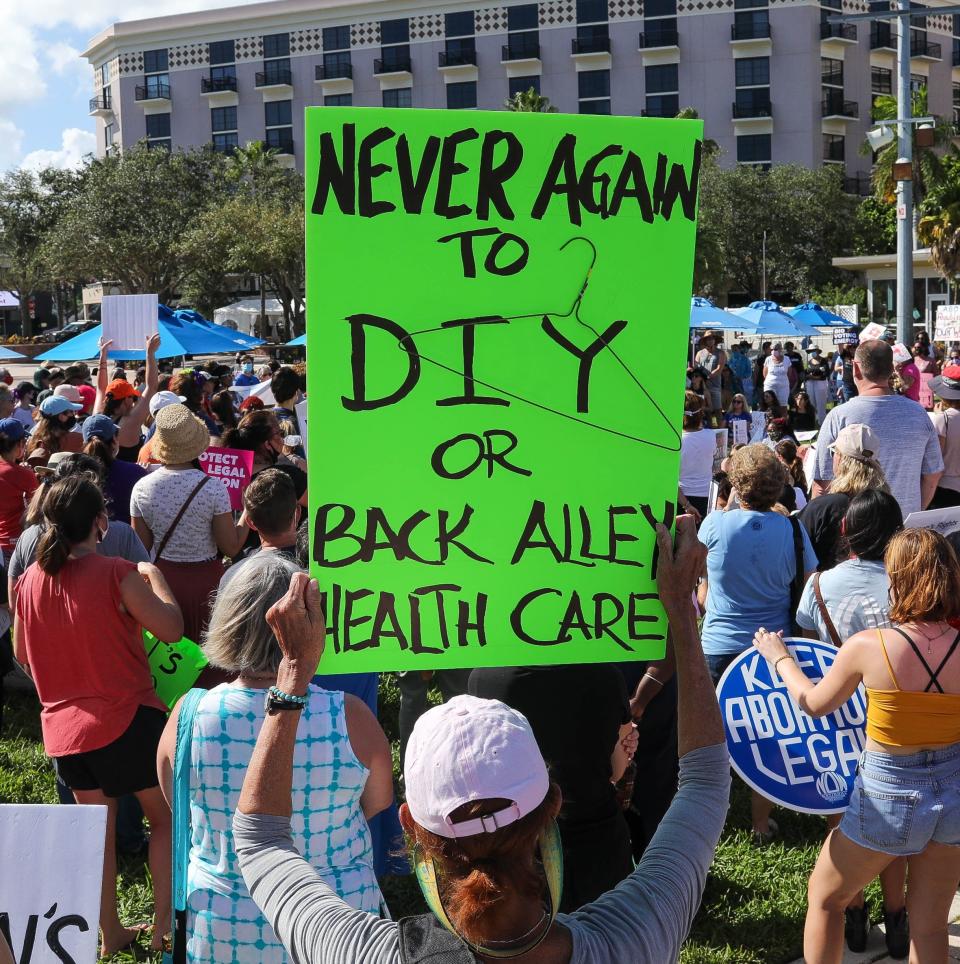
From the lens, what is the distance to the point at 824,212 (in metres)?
51.8

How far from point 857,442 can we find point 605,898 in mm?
4084

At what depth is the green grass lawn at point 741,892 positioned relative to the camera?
4.15m

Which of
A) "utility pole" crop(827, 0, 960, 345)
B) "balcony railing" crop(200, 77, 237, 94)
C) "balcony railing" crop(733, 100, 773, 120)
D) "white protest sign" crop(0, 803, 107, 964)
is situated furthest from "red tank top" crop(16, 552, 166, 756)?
"balcony railing" crop(200, 77, 237, 94)

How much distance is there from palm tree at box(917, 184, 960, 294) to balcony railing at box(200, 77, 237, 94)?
43743 mm

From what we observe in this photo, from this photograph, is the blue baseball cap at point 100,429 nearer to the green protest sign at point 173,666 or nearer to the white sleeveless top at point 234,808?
the green protest sign at point 173,666

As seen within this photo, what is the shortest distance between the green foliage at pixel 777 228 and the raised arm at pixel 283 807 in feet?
164

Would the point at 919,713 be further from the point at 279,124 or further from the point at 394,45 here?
the point at 279,124

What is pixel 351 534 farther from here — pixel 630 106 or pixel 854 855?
pixel 630 106

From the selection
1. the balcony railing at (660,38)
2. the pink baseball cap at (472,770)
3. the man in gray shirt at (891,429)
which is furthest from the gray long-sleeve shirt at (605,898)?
the balcony railing at (660,38)

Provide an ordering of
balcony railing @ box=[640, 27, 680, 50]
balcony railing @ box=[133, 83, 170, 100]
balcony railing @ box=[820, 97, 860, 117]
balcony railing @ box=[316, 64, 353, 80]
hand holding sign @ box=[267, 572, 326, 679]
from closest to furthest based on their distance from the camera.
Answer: hand holding sign @ box=[267, 572, 326, 679] < balcony railing @ box=[820, 97, 860, 117] < balcony railing @ box=[640, 27, 680, 50] < balcony railing @ box=[316, 64, 353, 80] < balcony railing @ box=[133, 83, 170, 100]

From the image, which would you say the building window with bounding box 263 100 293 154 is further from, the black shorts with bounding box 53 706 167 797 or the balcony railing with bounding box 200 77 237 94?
the black shorts with bounding box 53 706 167 797

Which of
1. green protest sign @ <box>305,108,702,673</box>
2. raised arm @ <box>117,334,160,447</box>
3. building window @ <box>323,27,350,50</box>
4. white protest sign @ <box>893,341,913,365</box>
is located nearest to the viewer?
green protest sign @ <box>305,108,702,673</box>

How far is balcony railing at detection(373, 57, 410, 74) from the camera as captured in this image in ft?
209

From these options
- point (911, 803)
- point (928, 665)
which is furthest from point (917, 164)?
point (911, 803)
